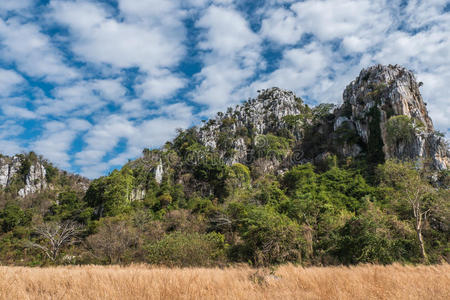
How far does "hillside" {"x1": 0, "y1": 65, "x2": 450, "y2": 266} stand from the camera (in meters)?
17.9

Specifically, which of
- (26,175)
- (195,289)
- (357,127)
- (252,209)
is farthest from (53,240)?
(26,175)

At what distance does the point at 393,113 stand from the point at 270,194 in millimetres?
24184

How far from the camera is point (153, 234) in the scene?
29.9 meters

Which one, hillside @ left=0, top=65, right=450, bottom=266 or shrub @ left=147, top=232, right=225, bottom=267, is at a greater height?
hillside @ left=0, top=65, right=450, bottom=266

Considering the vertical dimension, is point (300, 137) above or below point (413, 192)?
above

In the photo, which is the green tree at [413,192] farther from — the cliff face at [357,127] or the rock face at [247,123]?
the rock face at [247,123]

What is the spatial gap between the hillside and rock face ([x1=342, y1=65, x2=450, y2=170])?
0.19 m

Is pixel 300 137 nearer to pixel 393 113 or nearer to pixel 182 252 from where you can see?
pixel 393 113

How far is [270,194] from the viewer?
34750 millimetres

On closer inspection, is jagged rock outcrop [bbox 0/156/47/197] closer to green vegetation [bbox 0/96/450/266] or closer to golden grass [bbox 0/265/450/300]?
green vegetation [bbox 0/96/450/266]

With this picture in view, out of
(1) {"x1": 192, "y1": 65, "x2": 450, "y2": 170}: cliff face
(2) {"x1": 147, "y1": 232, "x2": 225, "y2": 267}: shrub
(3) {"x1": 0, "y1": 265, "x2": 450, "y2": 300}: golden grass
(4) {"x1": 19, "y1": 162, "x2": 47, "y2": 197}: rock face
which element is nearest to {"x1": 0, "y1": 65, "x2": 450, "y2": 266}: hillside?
(2) {"x1": 147, "y1": 232, "x2": 225, "y2": 267}: shrub

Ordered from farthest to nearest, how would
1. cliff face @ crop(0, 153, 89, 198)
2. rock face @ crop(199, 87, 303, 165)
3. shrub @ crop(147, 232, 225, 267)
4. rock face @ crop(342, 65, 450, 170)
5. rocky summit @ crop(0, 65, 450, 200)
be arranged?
cliff face @ crop(0, 153, 89, 198), rock face @ crop(199, 87, 303, 165), rocky summit @ crop(0, 65, 450, 200), rock face @ crop(342, 65, 450, 170), shrub @ crop(147, 232, 225, 267)

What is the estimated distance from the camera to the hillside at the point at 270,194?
17891 mm

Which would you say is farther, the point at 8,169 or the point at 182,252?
the point at 8,169
